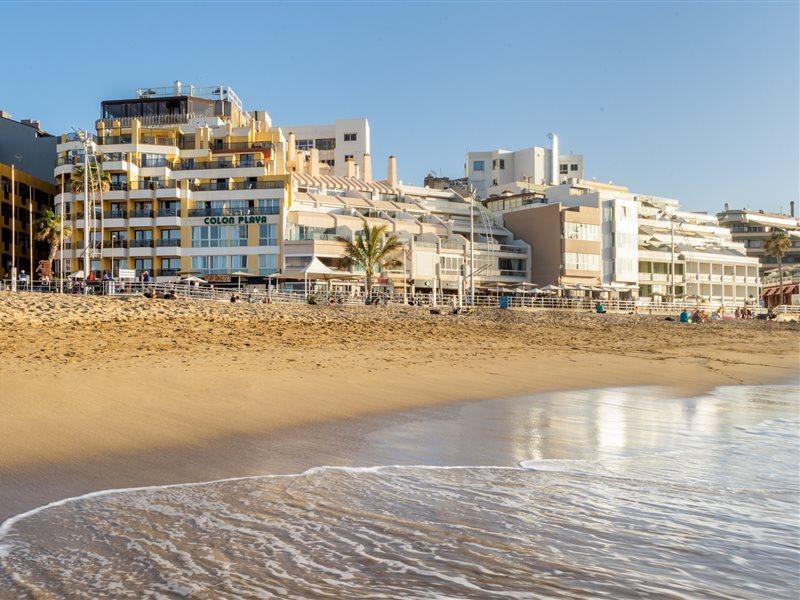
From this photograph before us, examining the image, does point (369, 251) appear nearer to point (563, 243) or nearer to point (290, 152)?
point (563, 243)

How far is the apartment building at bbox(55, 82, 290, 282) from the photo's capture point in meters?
58.6

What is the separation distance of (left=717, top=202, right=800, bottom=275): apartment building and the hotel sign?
261 ft

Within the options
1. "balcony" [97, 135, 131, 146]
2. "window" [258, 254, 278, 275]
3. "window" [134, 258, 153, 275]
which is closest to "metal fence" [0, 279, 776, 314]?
"window" [258, 254, 278, 275]

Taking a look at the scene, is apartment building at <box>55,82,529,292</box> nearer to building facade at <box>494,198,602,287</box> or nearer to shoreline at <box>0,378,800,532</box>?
building facade at <box>494,198,602,287</box>

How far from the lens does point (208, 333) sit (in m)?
20.2

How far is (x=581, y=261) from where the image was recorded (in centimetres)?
7106

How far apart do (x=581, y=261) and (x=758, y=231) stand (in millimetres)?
54523

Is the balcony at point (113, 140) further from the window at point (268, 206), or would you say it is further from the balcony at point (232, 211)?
the window at point (268, 206)

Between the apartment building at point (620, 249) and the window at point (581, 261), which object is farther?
the apartment building at point (620, 249)

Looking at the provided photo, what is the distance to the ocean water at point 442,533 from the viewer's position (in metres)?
4.12

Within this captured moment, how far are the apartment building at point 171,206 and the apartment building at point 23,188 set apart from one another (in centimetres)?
329

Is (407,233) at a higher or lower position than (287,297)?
higher

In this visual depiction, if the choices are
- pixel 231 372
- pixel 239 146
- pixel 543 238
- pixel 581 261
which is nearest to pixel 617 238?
pixel 581 261

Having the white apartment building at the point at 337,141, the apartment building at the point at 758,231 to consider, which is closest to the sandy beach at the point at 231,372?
the white apartment building at the point at 337,141
